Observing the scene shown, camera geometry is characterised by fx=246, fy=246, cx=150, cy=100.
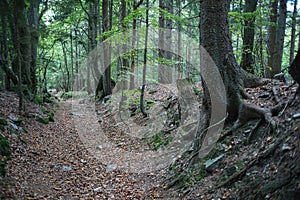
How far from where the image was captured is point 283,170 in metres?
3.55

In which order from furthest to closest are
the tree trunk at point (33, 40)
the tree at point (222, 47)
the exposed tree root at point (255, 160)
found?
the tree trunk at point (33, 40), the tree at point (222, 47), the exposed tree root at point (255, 160)

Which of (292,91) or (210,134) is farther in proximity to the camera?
(210,134)

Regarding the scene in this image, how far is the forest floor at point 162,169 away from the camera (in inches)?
151

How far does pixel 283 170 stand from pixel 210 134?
2.53m

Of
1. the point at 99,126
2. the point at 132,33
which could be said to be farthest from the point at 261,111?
the point at 99,126

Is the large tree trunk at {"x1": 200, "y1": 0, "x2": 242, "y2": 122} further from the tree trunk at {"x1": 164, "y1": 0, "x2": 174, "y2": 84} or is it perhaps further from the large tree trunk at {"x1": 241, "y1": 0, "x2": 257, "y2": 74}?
the tree trunk at {"x1": 164, "y1": 0, "x2": 174, "y2": 84}

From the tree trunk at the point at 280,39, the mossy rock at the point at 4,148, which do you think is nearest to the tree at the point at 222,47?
the mossy rock at the point at 4,148

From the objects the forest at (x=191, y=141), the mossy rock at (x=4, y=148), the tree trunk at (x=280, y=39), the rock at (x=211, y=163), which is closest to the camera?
the forest at (x=191, y=141)

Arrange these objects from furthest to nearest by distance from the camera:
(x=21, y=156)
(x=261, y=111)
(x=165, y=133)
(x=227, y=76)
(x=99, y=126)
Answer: (x=99, y=126) < (x=165, y=133) < (x=21, y=156) < (x=227, y=76) < (x=261, y=111)

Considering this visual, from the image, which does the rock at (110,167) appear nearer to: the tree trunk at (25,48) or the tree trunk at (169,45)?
the tree trunk at (25,48)

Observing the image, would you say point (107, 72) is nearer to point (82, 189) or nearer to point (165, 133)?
point (165, 133)

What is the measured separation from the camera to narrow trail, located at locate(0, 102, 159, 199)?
18.6 ft

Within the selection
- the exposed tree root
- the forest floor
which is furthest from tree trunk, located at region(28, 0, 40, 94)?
the exposed tree root

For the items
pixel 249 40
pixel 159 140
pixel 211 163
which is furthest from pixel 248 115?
pixel 249 40
